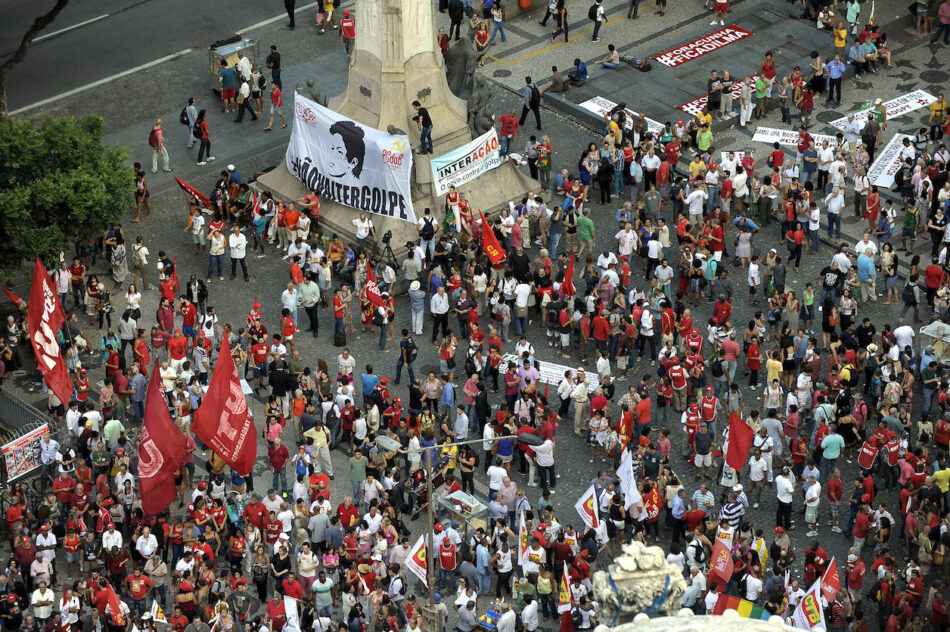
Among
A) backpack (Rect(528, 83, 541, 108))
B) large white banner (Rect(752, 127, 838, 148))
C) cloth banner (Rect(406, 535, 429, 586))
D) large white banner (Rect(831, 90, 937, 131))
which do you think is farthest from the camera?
large white banner (Rect(831, 90, 937, 131))

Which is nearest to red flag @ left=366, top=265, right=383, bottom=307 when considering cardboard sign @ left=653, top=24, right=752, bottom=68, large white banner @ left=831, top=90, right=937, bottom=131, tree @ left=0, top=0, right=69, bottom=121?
tree @ left=0, top=0, right=69, bottom=121

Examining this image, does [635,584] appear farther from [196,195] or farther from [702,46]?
[702,46]

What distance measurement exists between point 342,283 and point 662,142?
394 inches

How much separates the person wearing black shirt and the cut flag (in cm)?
1359

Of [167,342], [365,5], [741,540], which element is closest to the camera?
[741,540]

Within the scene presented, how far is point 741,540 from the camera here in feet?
108

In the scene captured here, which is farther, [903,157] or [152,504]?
[903,157]

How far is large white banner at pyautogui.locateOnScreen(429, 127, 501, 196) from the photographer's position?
4394 cm

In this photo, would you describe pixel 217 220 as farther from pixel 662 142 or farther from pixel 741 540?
pixel 741 540

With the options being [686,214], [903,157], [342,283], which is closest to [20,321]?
[342,283]

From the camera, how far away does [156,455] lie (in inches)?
1339

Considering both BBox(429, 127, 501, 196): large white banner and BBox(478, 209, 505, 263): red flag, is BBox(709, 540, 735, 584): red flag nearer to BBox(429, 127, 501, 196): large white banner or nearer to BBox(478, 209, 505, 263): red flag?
BBox(478, 209, 505, 263): red flag

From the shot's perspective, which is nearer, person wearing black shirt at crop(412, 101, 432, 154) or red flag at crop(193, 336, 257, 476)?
red flag at crop(193, 336, 257, 476)

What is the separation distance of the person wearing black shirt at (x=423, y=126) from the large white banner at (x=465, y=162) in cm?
39
